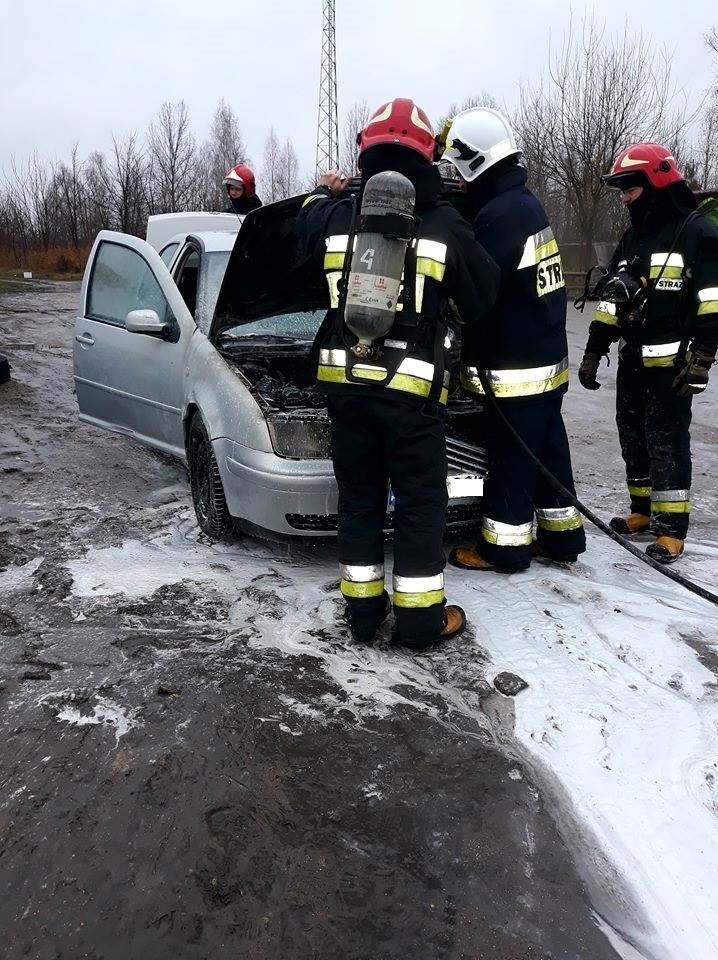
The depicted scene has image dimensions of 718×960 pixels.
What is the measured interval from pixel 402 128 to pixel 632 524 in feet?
8.55

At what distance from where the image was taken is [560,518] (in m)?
3.78

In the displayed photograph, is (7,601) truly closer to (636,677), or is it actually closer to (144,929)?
(144,929)

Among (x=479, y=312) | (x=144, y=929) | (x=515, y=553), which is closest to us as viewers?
(x=144, y=929)

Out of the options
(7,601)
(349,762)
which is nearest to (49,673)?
(7,601)

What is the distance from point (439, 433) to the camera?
2914 millimetres

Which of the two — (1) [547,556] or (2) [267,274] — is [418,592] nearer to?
(1) [547,556]

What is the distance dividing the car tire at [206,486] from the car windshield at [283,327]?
710 millimetres

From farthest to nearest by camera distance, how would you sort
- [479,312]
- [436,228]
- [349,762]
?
1. [479,312]
2. [436,228]
3. [349,762]

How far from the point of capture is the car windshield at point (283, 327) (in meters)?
4.64

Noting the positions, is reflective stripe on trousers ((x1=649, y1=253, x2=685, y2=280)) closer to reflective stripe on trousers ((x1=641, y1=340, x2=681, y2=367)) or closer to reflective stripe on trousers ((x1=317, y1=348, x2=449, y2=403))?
reflective stripe on trousers ((x1=641, y1=340, x2=681, y2=367))

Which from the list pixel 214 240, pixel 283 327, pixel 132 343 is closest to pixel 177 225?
pixel 214 240

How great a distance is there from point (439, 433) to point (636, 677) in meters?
1.13

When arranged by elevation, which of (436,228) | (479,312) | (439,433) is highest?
(436,228)

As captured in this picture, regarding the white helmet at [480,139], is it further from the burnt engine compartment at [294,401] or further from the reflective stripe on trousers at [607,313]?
the reflective stripe on trousers at [607,313]
